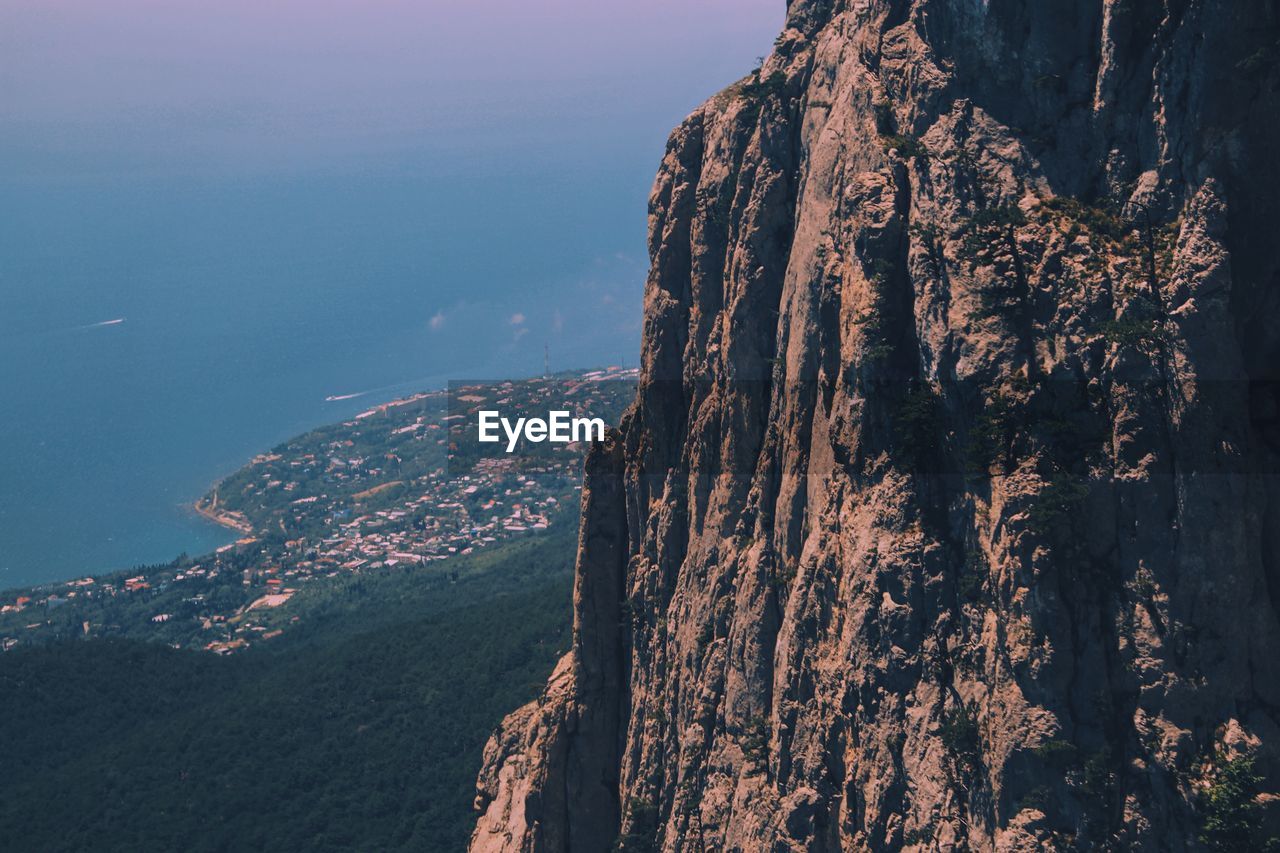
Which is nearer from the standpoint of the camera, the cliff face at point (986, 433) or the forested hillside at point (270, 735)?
the cliff face at point (986, 433)

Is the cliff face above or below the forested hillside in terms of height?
above

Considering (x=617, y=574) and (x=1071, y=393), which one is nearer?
(x=1071, y=393)

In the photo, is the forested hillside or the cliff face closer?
the cliff face

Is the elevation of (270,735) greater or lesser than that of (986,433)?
lesser

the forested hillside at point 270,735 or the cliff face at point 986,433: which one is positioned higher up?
the cliff face at point 986,433

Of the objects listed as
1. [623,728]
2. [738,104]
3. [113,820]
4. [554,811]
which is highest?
[738,104]

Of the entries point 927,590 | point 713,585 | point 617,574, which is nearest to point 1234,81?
point 927,590

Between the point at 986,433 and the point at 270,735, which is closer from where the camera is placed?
the point at 986,433

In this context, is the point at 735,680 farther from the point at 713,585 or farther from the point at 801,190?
the point at 801,190
